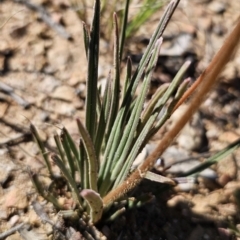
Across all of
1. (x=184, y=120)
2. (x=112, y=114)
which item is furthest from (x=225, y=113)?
(x=184, y=120)

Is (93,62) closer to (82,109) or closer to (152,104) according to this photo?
(152,104)

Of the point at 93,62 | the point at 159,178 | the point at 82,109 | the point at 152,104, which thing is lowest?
the point at 82,109

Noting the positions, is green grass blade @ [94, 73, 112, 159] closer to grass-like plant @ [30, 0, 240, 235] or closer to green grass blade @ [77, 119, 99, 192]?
grass-like plant @ [30, 0, 240, 235]

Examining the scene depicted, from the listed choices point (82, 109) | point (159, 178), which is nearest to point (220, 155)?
point (159, 178)

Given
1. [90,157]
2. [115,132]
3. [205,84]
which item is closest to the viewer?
[205,84]

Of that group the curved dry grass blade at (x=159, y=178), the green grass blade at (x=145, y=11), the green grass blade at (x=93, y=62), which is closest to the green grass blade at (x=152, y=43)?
the green grass blade at (x=93, y=62)
